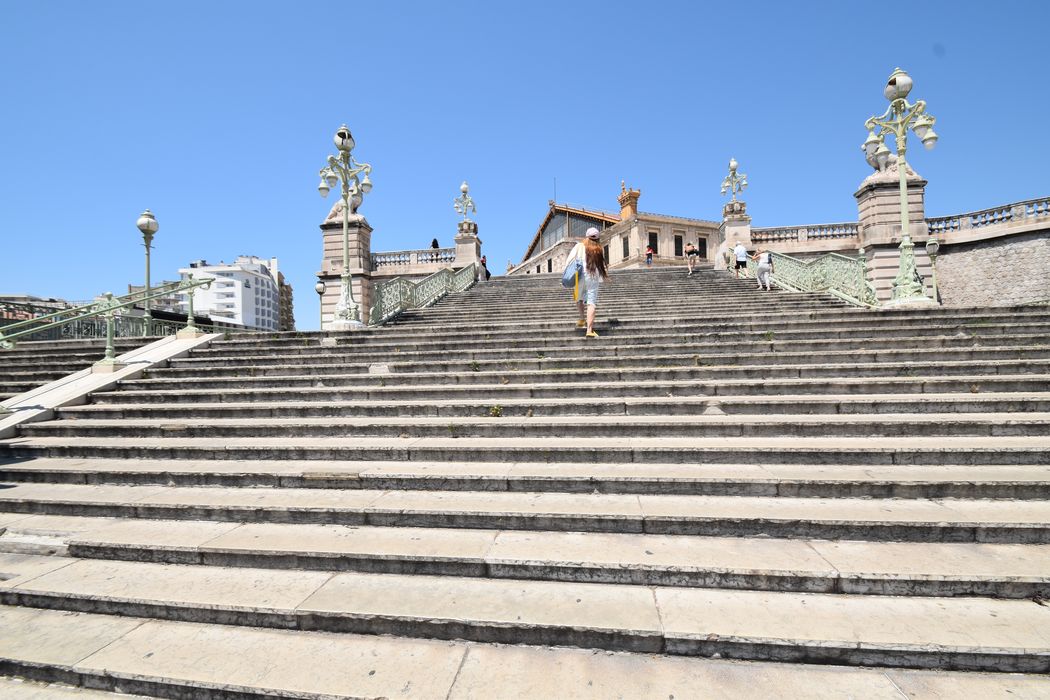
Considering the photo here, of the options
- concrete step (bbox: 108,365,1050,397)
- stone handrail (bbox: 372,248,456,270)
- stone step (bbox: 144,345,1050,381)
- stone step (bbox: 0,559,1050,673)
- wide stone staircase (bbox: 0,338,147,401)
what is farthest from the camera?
stone handrail (bbox: 372,248,456,270)

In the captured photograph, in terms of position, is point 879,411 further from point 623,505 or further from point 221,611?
point 221,611

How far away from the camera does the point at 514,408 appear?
6289 millimetres

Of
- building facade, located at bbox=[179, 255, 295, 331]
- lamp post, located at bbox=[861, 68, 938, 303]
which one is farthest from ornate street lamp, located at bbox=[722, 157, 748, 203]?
building facade, located at bbox=[179, 255, 295, 331]

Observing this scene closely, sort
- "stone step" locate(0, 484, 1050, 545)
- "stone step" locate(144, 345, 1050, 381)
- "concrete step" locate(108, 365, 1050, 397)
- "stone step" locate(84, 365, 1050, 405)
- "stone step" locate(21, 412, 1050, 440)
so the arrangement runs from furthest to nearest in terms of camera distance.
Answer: "stone step" locate(144, 345, 1050, 381) < "concrete step" locate(108, 365, 1050, 397) < "stone step" locate(84, 365, 1050, 405) < "stone step" locate(21, 412, 1050, 440) < "stone step" locate(0, 484, 1050, 545)

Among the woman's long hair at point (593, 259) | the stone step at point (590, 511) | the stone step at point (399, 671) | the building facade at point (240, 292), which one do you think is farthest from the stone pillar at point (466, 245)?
the building facade at point (240, 292)

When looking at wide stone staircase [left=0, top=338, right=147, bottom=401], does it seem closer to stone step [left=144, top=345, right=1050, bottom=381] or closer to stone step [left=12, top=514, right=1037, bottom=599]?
stone step [left=144, top=345, right=1050, bottom=381]

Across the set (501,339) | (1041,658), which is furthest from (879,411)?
(501,339)

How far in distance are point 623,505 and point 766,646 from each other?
159cm

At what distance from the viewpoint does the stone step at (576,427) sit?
5.11 m

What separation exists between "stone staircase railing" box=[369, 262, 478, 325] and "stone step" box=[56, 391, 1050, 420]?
5272 mm

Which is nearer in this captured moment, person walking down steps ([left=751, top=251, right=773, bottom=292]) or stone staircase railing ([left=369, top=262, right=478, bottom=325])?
stone staircase railing ([left=369, top=262, right=478, bottom=325])

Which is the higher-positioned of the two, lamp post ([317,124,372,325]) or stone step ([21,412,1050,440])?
lamp post ([317,124,372,325])

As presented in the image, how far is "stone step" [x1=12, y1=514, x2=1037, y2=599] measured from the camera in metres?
3.06

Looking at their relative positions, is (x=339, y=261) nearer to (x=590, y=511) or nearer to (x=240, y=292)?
(x=590, y=511)
